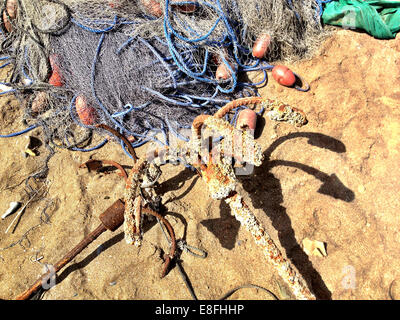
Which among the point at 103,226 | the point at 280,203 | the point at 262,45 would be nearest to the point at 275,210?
the point at 280,203

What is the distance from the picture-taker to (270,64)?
3955 mm

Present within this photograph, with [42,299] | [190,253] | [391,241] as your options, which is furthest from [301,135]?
[42,299]

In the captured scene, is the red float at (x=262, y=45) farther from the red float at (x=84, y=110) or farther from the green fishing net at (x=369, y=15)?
the red float at (x=84, y=110)

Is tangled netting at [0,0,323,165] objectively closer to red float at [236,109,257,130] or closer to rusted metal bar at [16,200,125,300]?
red float at [236,109,257,130]

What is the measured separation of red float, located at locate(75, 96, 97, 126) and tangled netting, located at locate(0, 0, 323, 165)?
0.12 ft

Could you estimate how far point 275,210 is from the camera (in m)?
2.98

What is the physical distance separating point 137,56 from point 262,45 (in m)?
1.55

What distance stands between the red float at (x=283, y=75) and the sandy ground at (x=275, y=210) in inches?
4.9

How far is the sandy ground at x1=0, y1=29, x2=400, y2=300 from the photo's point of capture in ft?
8.77

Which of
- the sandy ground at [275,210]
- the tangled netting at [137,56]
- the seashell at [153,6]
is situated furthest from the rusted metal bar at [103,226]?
the seashell at [153,6]

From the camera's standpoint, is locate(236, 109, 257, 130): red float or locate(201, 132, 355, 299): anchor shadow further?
locate(236, 109, 257, 130): red float

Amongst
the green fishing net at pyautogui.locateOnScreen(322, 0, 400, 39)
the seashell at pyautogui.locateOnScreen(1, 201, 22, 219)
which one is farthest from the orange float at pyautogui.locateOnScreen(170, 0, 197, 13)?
the seashell at pyautogui.locateOnScreen(1, 201, 22, 219)

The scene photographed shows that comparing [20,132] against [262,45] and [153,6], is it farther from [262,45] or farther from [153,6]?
[262,45]
